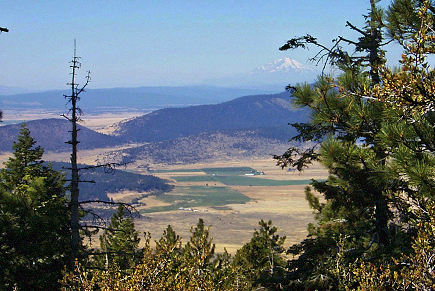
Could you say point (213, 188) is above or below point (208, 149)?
below

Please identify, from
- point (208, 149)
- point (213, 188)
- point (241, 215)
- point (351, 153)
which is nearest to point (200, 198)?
point (213, 188)

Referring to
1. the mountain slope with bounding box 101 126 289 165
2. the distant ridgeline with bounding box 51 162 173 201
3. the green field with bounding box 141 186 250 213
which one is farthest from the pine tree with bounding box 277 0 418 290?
the mountain slope with bounding box 101 126 289 165

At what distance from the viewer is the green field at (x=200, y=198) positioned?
96438 millimetres

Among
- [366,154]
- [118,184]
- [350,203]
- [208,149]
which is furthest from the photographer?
[208,149]

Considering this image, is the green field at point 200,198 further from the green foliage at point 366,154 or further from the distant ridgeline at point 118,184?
the green foliage at point 366,154

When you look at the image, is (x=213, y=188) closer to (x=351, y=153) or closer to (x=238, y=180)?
(x=238, y=180)

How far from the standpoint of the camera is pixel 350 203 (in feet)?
35.5

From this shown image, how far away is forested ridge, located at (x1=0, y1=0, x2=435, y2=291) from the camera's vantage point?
20.6ft

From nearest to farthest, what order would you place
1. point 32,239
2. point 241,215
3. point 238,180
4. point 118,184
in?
1. point 32,239
2. point 241,215
3. point 118,184
4. point 238,180

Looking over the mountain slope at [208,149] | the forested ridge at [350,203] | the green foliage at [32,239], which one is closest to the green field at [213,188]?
the mountain slope at [208,149]

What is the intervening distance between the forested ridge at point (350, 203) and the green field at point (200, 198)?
7701 cm

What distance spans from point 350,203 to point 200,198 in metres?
94.2

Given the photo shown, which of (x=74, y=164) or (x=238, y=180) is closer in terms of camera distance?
(x=74, y=164)

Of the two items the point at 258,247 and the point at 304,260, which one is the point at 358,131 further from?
the point at 258,247
